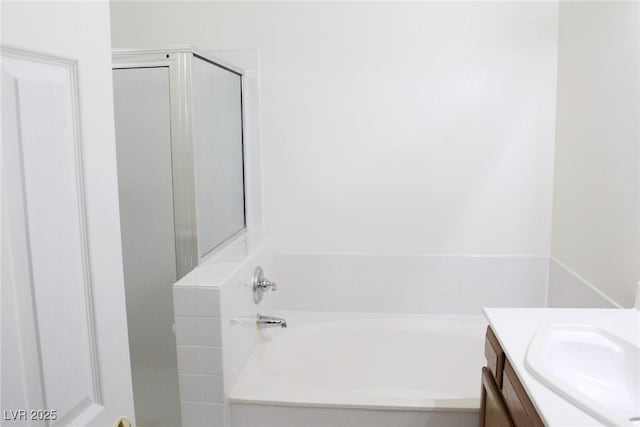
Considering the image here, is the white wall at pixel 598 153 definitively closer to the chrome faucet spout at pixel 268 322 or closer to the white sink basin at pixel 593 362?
the white sink basin at pixel 593 362

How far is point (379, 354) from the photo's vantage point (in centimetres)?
252

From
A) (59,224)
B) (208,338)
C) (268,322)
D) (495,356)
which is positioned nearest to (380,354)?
(268,322)

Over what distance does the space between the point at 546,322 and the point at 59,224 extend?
4.12 ft

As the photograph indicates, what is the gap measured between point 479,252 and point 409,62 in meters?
1.02

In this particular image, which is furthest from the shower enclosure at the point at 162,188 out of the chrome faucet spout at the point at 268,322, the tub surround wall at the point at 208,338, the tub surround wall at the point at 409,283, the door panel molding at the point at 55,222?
the door panel molding at the point at 55,222

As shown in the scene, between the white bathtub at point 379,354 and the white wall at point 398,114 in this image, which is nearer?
the white bathtub at point 379,354

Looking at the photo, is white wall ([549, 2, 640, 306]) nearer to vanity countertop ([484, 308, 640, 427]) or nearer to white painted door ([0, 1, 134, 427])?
vanity countertop ([484, 308, 640, 427])

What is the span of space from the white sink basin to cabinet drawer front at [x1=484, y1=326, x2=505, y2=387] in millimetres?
123

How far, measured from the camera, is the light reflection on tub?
2369mm

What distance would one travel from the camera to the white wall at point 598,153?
5.65 feet

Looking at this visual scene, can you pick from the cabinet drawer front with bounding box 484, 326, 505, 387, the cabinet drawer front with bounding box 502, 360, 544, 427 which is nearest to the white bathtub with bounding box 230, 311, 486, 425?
the cabinet drawer front with bounding box 484, 326, 505, 387

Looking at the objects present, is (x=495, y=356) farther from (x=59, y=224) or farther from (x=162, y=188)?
(x=162, y=188)

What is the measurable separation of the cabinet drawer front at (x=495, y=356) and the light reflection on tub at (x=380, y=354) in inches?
29.8

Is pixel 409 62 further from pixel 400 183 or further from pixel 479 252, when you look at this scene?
pixel 479 252
